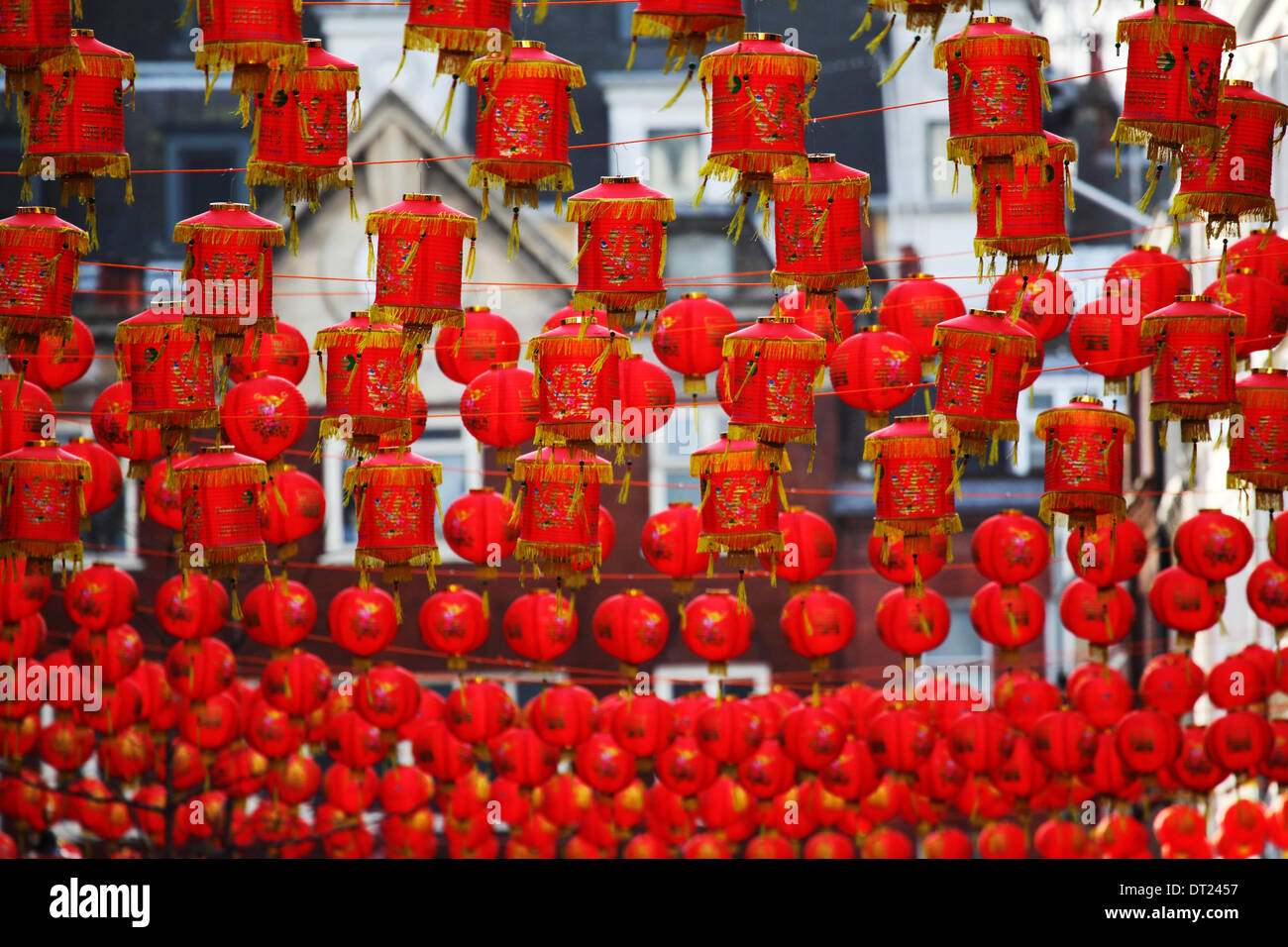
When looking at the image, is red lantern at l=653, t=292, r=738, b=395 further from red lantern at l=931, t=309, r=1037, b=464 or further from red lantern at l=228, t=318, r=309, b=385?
red lantern at l=228, t=318, r=309, b=385

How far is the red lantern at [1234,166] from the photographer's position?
8.24 m

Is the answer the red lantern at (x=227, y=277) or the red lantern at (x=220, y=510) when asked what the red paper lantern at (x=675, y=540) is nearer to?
the red lantern at (x=220, y=510)

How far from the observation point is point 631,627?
420 inches

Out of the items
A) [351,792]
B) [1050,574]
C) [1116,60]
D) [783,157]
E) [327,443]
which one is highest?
[1116,60]

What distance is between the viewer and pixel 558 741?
11.3m

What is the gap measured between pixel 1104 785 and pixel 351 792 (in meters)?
4.95

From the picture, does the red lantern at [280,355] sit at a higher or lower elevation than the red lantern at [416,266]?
lower

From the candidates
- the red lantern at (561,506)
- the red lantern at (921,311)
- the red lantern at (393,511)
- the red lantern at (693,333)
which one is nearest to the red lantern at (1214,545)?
the red lantern at (921,311)

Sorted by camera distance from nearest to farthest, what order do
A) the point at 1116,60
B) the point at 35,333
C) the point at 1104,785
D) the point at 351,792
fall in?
1. the point at 35,333
2. the point at 1104,785
3. the point at 351,792
4. the point at 1116,60

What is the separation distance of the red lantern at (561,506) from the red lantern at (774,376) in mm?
862

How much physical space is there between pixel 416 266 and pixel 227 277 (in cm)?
87

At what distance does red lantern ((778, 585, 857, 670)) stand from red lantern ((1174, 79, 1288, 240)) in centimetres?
323

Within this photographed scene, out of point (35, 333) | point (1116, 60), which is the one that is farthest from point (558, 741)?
point (1116, 60)

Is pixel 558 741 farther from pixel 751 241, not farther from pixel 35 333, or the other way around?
pixel 751 241
